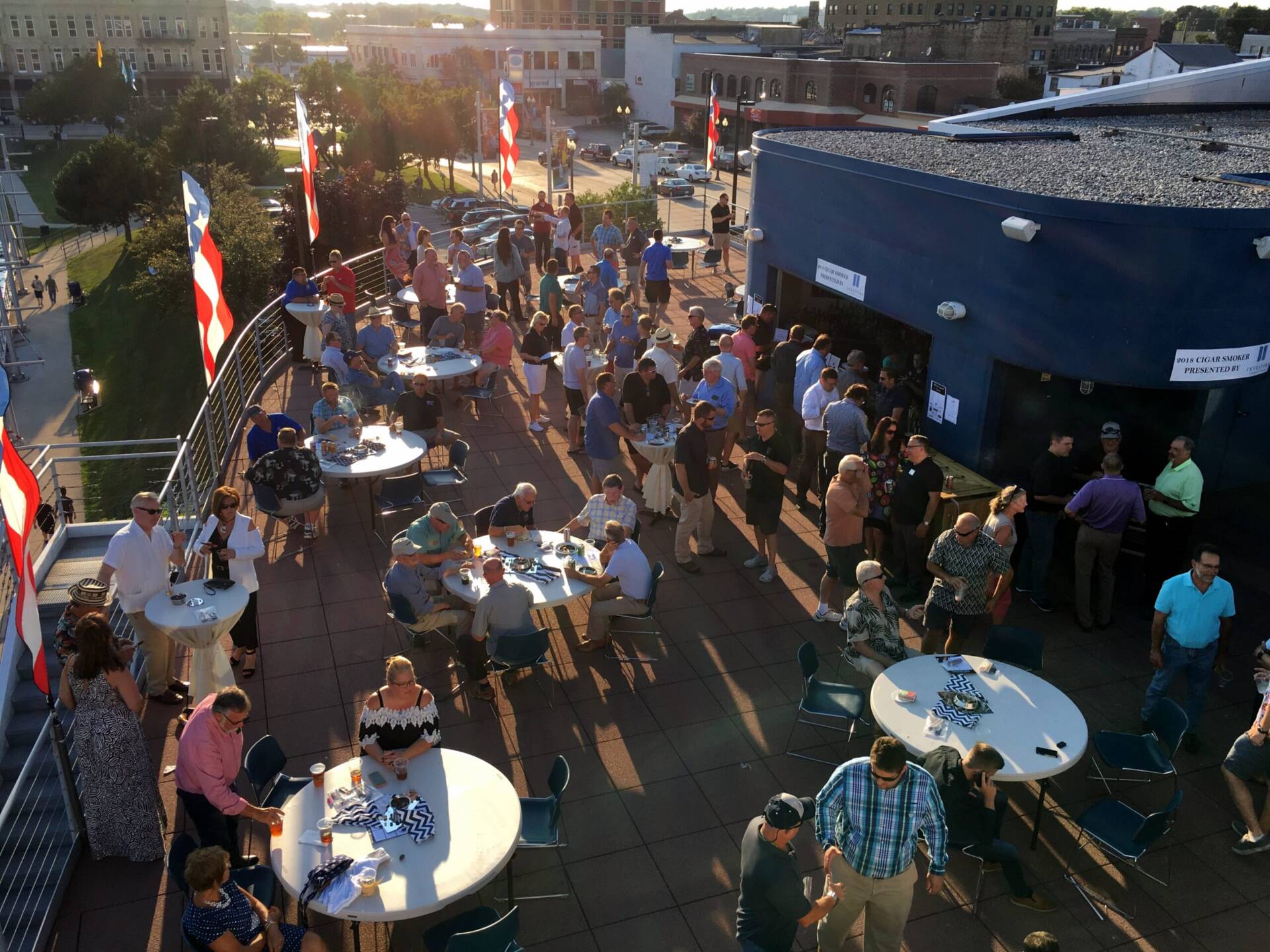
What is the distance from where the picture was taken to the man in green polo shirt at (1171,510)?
9164 millimetres

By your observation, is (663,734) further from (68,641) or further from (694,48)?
(694,48)

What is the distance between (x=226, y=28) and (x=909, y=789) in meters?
114

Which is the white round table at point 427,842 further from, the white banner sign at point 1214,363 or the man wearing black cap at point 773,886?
the white banner sign at point 1214,363

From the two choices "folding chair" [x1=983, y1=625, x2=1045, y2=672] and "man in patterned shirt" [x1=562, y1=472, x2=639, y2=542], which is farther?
"man in patterned shirt" [x1=562, y1=472, x2=639, y2=542]

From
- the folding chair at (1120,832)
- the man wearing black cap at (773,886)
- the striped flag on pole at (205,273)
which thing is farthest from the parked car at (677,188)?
the man wearing black cap at (773,886)

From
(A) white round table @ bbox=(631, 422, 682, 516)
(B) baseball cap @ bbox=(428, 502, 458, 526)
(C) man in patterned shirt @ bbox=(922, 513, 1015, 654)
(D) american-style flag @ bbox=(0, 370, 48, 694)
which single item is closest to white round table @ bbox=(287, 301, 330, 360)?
(A) white round table @ bbox=(631, 422, 682, 516)

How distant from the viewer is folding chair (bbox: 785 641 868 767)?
7.42 metres

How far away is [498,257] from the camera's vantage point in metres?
17.0

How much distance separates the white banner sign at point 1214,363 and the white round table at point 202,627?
8.68 m

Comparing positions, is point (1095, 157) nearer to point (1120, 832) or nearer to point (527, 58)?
point (1120, 832)

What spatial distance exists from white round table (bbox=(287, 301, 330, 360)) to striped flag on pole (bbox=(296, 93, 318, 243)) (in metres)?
1.02

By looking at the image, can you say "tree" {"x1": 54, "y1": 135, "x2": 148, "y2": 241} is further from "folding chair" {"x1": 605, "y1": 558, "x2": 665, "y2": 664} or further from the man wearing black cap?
the man wearing black cap

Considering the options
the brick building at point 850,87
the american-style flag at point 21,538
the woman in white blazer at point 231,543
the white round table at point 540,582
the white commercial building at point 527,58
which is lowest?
the white round table at point 540,582

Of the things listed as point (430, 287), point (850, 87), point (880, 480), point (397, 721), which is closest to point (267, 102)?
point (850, 87)
